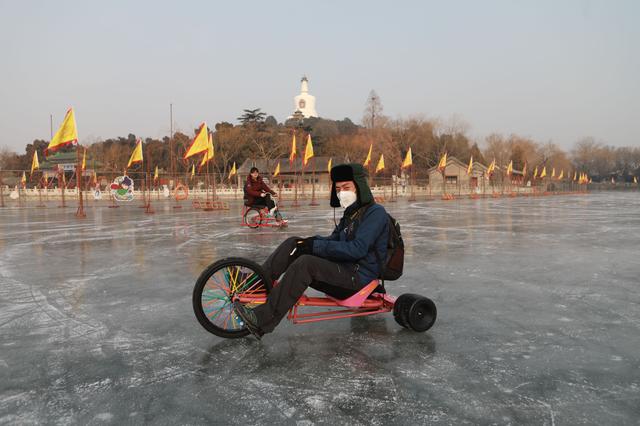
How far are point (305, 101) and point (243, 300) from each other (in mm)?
161809

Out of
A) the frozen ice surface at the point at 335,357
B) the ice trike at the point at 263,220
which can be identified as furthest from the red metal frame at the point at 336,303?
the ice trike at the point at 263,220

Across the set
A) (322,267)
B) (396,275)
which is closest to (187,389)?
(322,267)

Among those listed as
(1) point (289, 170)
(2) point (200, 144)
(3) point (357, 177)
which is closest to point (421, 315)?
(3) point (357, 177)

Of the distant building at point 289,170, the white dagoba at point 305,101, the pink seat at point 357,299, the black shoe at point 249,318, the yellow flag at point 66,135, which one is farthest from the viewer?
the white dagoba at point 305,101

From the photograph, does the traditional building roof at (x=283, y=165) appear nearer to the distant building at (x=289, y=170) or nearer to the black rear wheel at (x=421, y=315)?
the distant building at (x=289, y=170)

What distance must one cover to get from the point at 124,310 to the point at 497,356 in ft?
11.8

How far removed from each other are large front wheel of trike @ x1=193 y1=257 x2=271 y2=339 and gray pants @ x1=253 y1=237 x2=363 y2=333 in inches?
6.5

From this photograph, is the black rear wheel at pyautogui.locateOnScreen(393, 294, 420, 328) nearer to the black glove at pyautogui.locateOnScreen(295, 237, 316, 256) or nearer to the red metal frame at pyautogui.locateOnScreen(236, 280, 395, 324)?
the red metal frame at pyautogui.locateOnScreen(236, 280, 395, 324)

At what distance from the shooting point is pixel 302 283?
11.8 feet

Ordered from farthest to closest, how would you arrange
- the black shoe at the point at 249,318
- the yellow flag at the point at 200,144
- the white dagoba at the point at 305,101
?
the white dagoba at the point at 305,101, the yellow flag at the point at 200,144, the black shoe at the point at 249,318

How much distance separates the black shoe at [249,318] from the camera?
11.6ft

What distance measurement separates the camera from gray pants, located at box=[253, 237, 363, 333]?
3561 mm

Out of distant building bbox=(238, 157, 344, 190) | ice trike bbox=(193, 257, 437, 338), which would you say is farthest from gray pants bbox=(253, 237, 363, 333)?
distant building bbox=(238, 157, 344, 190)

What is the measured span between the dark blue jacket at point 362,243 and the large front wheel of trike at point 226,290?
54cm
